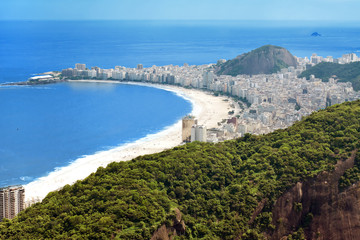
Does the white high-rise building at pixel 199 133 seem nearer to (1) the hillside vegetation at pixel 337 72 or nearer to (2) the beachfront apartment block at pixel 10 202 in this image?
(2) the beachfront apartment block at pixel 10 202

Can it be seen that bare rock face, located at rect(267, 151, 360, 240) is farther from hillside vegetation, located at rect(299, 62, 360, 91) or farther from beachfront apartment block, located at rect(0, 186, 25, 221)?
hillside vegetation, located at rect(299, 62, 360, 91)

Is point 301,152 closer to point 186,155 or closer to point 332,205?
point 332,205

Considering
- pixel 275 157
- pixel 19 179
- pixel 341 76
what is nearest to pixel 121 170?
pixel 275 157

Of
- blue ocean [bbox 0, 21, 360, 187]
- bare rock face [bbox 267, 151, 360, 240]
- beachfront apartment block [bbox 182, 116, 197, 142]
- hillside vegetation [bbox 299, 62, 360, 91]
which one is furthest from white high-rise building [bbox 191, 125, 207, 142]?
hillside vegetation [bbox 299, 62, 360, 91]

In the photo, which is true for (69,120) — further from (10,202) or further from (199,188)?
(199,188)

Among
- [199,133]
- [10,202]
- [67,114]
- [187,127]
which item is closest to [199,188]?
[10,202]

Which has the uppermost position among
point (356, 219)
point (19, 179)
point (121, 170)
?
point (121, 170)
